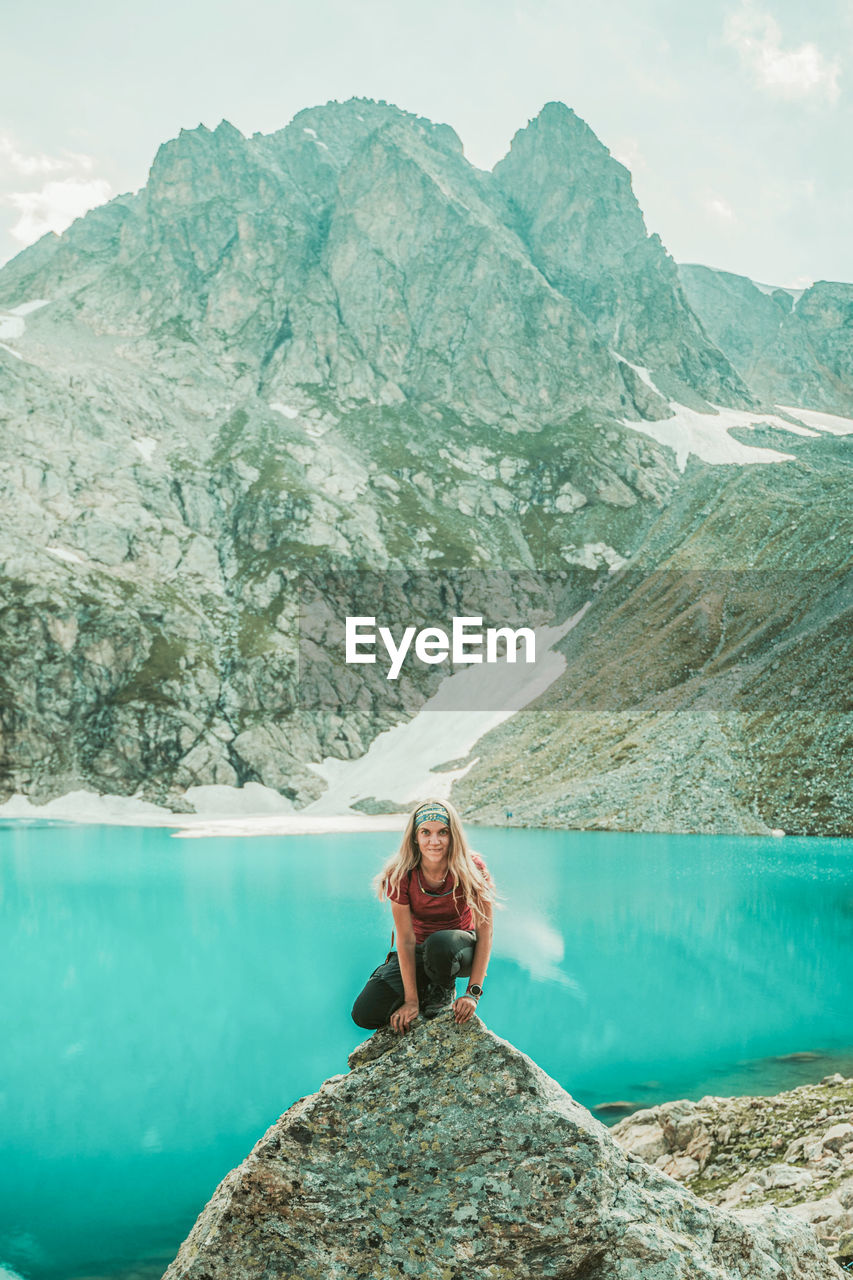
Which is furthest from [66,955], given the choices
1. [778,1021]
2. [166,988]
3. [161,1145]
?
[778,1021]

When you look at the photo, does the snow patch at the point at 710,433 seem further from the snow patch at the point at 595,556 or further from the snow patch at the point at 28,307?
the snow patch at the point at 28,307

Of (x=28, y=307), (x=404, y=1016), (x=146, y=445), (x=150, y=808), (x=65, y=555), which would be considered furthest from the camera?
(x=28, y=307)

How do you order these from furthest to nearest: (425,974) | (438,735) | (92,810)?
(438,735) < (92,810) < (425,974)

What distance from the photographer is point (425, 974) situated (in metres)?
6.16

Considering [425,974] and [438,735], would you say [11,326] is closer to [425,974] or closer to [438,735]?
[438,735]

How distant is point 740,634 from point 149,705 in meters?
71.8

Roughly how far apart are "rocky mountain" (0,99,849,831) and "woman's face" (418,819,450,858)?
53527 mm

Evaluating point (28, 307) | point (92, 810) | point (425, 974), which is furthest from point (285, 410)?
point (425, 974)

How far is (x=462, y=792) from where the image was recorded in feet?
264

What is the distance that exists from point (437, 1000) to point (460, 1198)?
123 centimetres

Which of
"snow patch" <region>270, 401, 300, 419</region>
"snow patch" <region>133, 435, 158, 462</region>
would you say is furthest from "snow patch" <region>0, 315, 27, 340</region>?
"snow patch" <region>270, 401, 300, 419</region>

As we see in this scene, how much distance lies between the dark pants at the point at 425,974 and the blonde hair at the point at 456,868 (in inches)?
11.3

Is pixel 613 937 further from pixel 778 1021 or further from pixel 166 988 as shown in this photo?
pixel 166 988

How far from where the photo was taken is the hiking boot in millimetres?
5844
